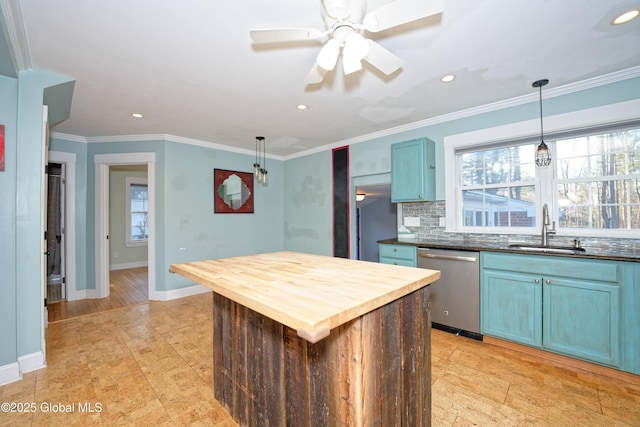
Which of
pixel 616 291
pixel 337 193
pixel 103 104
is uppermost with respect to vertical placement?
pixel 103 104

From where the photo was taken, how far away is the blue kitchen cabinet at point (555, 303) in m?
2.03

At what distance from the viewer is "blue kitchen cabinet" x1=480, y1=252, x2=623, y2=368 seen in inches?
80.0

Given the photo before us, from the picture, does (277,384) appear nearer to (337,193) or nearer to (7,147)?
(7,147)

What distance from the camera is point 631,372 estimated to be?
6.45 feet

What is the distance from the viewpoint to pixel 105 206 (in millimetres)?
4102

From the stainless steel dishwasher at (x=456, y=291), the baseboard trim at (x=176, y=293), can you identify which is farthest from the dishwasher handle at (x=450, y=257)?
the baseboard trim at (x=176, y=293)

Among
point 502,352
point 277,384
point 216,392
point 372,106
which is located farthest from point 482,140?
point 216,392

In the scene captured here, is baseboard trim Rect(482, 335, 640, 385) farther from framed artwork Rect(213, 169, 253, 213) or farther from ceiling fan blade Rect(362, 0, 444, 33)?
framed artwork Rect(213, 169, 253, 213)

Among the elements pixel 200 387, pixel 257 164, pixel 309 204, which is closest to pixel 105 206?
pixel 257 164

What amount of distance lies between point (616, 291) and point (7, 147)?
4.76m

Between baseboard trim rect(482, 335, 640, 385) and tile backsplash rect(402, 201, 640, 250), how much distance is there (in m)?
0.98

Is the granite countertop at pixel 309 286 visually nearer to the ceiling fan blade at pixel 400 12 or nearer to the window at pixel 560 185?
the ceiling fan blade at pixel 400 12

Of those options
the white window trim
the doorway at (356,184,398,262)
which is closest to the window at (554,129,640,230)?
the white window trim

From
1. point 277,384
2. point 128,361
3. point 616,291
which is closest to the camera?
point 277,384
